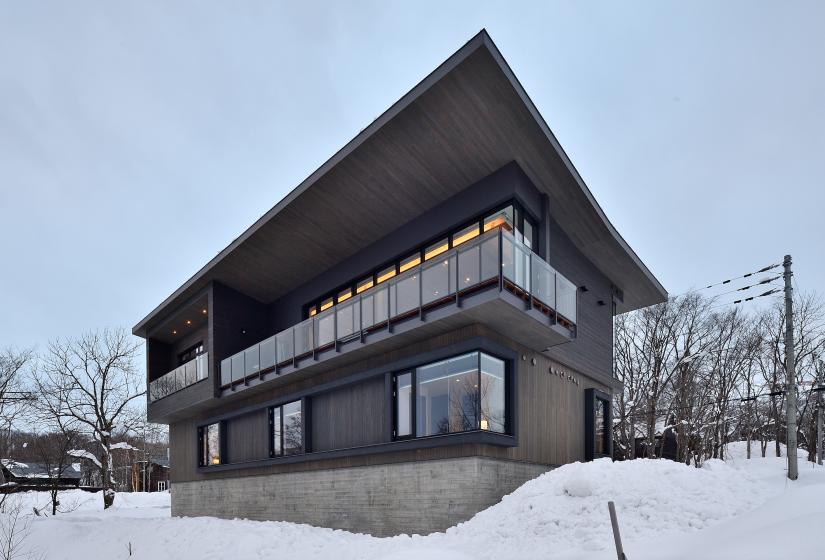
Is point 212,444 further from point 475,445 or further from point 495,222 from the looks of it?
point 495,222

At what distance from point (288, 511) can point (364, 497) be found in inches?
163

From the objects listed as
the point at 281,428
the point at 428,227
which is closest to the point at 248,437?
the point at 281,428

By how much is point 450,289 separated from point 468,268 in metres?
0.68

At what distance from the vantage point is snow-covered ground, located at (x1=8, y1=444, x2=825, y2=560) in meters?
6.92

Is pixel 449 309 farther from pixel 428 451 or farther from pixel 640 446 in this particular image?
pixel 640 446

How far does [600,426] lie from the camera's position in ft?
60.1

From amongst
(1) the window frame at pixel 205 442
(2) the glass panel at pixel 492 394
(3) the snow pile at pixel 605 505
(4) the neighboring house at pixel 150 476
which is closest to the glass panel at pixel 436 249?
(2) the glass panel at pixel 492 394

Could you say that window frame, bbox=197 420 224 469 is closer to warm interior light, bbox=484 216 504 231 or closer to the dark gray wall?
the dark gray wall

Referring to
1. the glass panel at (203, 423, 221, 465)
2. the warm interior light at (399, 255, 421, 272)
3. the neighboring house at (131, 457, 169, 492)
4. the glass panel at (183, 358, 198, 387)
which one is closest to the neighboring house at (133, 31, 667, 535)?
the warm interior light at (399, 255, 421, 272)

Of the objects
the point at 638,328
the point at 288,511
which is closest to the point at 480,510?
the point at 288,511

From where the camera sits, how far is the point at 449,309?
11898 mm

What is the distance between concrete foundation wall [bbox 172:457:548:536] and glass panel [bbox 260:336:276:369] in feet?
12.2

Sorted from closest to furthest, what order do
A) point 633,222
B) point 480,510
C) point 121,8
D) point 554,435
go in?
point 480,510 → point 554,435 → point 121,8 → point 633,222

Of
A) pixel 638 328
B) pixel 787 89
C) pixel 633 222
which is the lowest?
pixel 638 328
